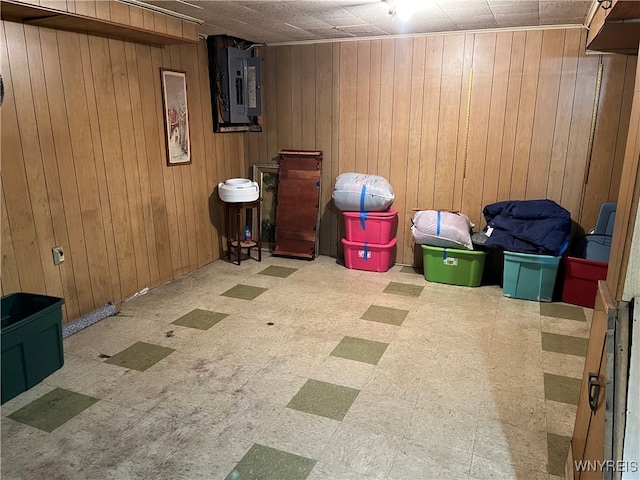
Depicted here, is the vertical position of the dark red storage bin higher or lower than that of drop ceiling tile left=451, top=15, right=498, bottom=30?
lower

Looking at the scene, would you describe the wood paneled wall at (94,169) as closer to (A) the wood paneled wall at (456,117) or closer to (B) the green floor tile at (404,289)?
(A) the wood paneled wall at (456,117)

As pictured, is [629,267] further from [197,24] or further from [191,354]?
[197,24]

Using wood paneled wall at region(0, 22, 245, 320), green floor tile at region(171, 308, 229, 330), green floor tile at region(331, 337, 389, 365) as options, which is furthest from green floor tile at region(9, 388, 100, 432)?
green floor tile at region(331, 337, 389, 365)

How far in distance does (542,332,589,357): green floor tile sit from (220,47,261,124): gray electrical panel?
3582 mm

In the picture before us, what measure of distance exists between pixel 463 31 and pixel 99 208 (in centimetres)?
356

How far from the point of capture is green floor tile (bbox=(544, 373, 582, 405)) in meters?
2.58

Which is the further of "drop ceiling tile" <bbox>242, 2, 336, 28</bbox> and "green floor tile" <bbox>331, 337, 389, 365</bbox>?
"drop ceiling tile" <bbox>242, 2, 336, 28</bbox>

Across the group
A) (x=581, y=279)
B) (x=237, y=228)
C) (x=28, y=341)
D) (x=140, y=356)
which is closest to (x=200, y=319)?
(x=140, y=356)

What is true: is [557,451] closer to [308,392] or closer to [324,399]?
[324,399]

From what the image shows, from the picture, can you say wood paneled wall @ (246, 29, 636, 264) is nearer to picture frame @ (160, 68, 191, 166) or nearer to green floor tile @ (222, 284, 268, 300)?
picture frame @ (160, 68, 191, 166)

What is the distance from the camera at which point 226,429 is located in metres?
2.33

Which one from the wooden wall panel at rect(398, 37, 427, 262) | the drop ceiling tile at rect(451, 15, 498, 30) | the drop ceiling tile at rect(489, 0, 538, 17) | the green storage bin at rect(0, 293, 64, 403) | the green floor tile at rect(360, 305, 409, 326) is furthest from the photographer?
the wooden wall panel at rect(398, 37, 427, 262)

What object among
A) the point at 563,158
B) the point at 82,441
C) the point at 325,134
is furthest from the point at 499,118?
the point at 82,441

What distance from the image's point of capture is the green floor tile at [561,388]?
2.58 metres
